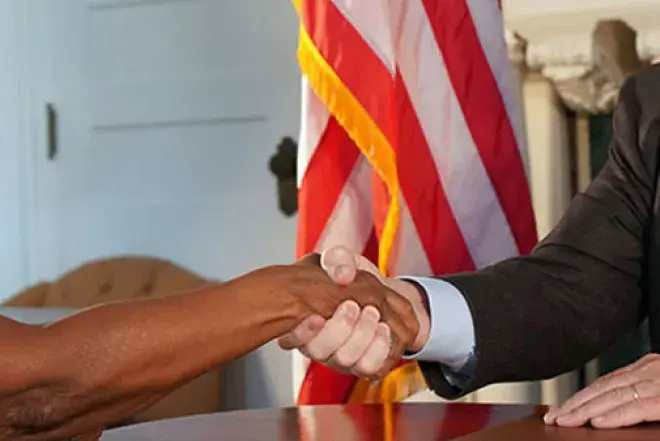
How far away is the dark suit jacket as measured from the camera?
1.21 meters

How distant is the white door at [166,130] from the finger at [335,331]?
1.56 meters

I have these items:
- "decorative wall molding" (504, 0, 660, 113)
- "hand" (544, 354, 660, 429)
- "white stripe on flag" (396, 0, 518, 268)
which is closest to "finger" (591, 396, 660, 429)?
"hand" (544, 354, 660, 429)

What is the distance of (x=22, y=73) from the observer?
9.55 feet

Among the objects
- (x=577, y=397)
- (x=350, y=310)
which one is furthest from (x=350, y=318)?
(x=577, y=397)

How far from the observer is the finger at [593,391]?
941mm

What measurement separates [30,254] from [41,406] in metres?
2.38

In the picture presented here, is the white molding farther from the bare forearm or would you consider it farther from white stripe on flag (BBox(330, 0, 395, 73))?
the bare forearm

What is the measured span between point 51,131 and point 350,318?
2071 mm

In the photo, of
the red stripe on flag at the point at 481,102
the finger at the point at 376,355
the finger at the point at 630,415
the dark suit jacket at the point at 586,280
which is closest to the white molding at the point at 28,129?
the red stripe on flag at the point at 481,102

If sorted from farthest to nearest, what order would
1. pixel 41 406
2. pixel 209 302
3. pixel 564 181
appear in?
1. pixel 564 181
2. pixel 209 302
3. pixel 41 406

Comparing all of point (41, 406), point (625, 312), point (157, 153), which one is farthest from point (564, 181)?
point (41, 406)

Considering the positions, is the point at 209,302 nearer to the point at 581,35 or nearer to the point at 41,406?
the point at 41,406

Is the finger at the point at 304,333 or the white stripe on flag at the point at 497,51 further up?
the white stripe on flag at the point at 497,51

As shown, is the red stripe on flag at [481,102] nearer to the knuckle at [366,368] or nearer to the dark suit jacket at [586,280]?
the dark suit jacket at [586,280]
